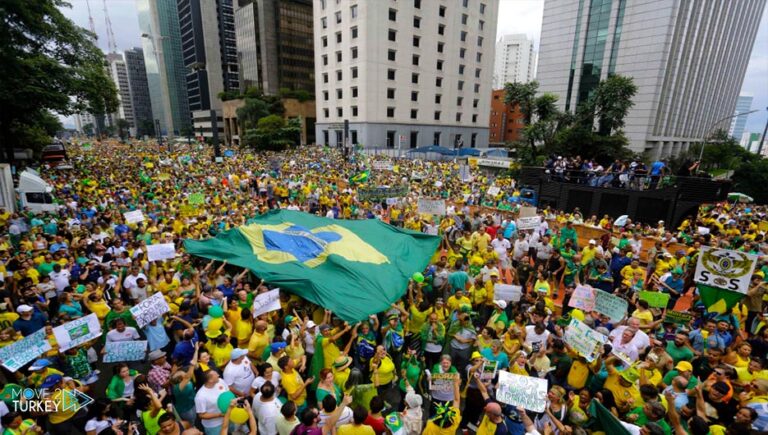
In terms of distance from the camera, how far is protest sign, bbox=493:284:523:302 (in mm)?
6746

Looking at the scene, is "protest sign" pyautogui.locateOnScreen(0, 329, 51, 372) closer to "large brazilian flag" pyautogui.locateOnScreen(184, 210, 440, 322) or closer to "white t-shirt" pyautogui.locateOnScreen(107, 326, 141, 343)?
"white t-shirt" pyautogui.locateOnScreen(107, 326, 141, 343)

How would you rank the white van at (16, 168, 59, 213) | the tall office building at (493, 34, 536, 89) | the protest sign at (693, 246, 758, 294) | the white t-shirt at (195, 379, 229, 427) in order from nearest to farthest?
1. the white t-shirt at (195, 379, 229, 427)
2. the protest sign at (693, 246, 758, 294)
3. the white van at (16, 168, 59, 213)
4. the tall office building at (493, 34, 536, 89)

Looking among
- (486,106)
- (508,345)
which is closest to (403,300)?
(508,345)

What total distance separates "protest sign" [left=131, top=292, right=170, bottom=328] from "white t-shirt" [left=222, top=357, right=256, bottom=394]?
195 cm

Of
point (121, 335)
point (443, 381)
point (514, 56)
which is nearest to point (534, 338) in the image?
point (443, 381)

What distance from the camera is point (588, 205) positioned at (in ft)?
57.6

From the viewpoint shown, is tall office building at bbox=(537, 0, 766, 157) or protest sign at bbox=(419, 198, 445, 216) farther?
tall office building at bbox=(537, 0, 766, 157)

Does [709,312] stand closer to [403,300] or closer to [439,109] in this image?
[403,300]

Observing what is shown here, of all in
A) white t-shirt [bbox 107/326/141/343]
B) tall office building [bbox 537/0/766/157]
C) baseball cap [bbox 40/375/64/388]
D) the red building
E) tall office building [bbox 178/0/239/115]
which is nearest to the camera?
baseball cap [bbox 40/375/64/388]

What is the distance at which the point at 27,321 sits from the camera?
584cm

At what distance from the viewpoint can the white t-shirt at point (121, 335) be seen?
5.39m

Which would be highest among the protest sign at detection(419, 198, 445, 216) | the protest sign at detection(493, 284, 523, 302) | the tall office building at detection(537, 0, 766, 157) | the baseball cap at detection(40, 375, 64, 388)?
the tall office building at detection(537, 0, 766, 157)

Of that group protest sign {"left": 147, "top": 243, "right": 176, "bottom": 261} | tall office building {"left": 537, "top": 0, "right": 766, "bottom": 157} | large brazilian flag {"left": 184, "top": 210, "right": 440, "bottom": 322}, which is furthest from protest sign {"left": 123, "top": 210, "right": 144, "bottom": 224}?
tall office building {"left": 537, "top": 0, "right": 766, "bottom": 157}

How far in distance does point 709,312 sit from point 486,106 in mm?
54511
